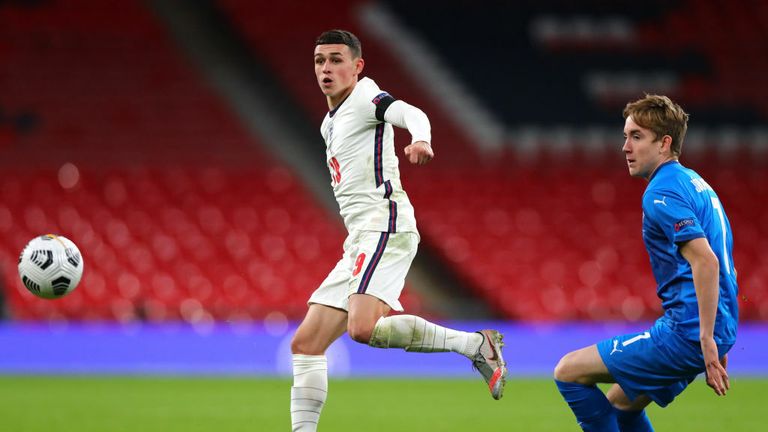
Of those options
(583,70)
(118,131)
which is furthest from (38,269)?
(583,70)

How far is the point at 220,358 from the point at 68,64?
7.12 meters

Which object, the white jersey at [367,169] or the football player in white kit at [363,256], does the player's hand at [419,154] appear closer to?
the football player in white kit at [363,256]

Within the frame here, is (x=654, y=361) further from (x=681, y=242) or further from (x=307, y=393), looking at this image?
(x=307, y=393)

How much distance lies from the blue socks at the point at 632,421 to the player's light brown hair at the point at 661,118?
1.32 meters

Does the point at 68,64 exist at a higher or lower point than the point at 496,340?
higher

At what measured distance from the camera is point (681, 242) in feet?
16.1

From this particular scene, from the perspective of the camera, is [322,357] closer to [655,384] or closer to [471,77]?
[655,384]

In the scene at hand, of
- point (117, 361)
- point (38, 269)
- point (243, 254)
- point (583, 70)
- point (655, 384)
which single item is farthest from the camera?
point (583, 70)

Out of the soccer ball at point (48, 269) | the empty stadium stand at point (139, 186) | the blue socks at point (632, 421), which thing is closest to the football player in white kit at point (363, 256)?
the blue socks at point (632, 421)

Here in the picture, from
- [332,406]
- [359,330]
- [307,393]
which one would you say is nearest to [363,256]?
[359,330]

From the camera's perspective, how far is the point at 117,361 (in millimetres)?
13117

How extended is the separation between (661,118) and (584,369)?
124 cm

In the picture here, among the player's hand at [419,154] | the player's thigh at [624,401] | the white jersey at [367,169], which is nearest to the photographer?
the player's hand at [419,154]

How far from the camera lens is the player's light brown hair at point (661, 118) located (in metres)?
5.20
